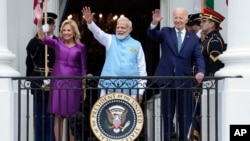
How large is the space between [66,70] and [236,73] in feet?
7.11

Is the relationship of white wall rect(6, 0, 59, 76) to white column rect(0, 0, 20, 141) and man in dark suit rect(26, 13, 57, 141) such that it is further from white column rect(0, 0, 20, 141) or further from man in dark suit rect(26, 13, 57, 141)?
white column rect(0, 0, 20, 141)

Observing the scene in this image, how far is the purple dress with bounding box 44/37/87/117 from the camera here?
33.6ft

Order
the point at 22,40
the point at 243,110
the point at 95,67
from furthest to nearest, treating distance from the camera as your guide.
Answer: the point at 95,67
the point at 22,40
the point at 243,110

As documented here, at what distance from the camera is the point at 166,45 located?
398 inches

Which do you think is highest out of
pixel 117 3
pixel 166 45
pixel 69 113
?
pixel 117 3

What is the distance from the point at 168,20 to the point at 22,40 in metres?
2.38

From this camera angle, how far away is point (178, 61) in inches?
395

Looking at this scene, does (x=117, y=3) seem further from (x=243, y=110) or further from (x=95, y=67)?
(x=243, y=110)

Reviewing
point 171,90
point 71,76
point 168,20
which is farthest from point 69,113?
point 168,20

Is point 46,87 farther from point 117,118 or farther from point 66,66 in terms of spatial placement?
point 117,118

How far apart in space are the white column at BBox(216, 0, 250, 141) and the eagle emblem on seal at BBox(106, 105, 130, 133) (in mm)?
1167

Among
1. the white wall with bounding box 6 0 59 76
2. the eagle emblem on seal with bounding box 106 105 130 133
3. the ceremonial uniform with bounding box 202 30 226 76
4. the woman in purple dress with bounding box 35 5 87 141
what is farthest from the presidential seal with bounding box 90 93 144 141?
the white wall with bounding box 6 0 59 76

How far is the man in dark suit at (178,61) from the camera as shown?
9961 millimetres

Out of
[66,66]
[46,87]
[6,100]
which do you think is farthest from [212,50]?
[6,100]
